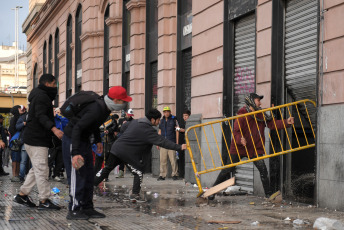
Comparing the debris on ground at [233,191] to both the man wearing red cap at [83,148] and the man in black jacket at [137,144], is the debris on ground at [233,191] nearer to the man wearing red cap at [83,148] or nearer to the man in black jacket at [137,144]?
the man in black jacket at [137,144]

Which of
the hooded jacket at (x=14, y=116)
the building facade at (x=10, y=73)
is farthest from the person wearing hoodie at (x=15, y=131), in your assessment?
the building facade at (x=10, y=73)

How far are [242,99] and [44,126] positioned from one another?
484cm

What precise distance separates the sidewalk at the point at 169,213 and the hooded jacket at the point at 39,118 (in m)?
0.98

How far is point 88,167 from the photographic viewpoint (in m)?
7.73

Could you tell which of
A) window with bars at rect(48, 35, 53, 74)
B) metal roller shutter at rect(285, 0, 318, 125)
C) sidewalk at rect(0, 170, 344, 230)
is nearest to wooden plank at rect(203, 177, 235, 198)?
sidewalk at rect(0, 170, 344, 230)

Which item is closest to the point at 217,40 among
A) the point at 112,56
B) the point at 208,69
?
the point at 208,69

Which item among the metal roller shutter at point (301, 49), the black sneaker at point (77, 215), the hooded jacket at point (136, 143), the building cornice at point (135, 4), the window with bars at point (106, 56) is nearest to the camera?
the black sneaker at point (77, 215)

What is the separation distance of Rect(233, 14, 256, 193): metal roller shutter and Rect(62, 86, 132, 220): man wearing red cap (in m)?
4.46

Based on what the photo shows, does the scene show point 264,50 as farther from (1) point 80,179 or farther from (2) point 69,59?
(2) point 69,59

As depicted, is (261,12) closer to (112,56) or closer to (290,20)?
(290,20)

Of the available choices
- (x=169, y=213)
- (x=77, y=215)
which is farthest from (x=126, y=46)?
(x=77, y=215)

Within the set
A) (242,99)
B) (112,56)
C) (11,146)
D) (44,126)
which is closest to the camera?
(44,126)

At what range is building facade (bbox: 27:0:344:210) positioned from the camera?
901cm

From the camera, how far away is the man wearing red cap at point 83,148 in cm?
745
